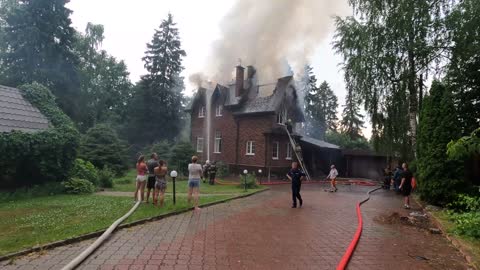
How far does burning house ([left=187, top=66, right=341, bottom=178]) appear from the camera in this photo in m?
25.8

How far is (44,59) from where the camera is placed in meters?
29.2

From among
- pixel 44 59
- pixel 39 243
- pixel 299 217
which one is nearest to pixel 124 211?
pixel 39 243

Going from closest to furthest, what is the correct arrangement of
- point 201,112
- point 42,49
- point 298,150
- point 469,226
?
1. point 469,226
2. point 298,150
3. point 42,49
4. point 201,112

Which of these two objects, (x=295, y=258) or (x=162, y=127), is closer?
(x=295, y=258)

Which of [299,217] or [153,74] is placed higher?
[153,74]

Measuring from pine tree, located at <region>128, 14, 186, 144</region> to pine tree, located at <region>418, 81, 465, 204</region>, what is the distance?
30.4 meters

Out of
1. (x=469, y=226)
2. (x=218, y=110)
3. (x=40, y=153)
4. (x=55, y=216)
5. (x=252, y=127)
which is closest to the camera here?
(x=469, y=226)

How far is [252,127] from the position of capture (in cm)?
2661

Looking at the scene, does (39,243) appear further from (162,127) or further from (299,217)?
(162,127)

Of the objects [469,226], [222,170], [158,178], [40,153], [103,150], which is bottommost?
[469,226]

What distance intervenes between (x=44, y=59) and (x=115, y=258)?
3068cm

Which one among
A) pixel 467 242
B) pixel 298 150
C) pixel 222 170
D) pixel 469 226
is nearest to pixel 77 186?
pixel 222 170

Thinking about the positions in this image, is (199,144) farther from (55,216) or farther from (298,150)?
(55,216)

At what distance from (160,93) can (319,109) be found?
34.6m
